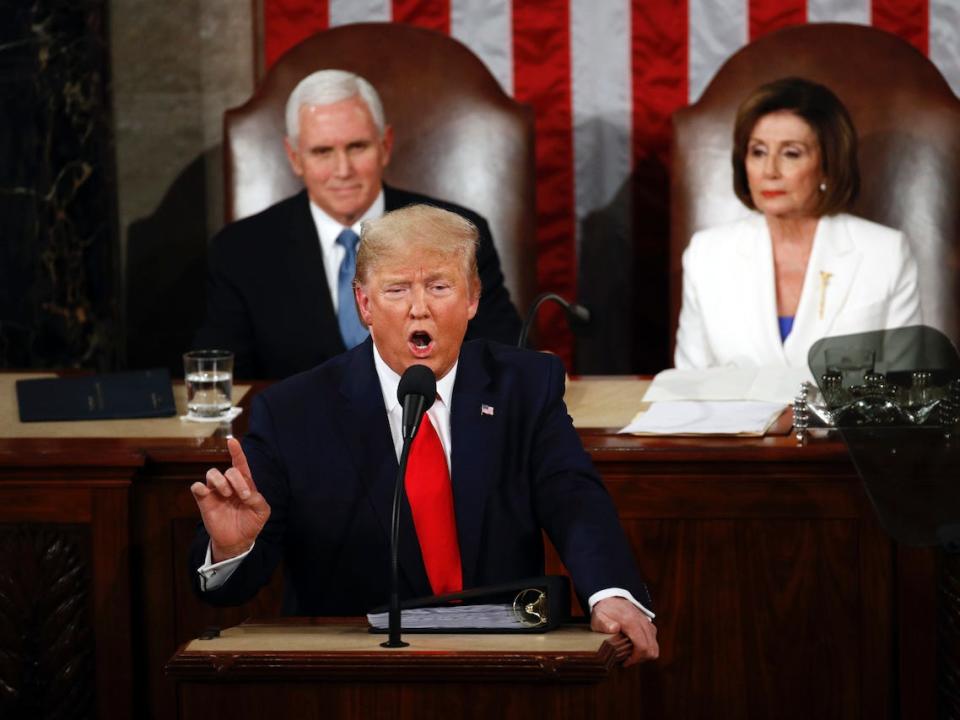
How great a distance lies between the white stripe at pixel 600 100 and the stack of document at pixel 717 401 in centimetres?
146

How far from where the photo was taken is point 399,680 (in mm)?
2004

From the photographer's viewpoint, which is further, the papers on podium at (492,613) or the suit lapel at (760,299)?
the suit lapel at (760,299)

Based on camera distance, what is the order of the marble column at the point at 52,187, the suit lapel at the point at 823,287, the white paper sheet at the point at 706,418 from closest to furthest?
the white paper sheet at the point at 706,418 → the suit lapel at the point at 823,287 → the marble column at the point at 52,187

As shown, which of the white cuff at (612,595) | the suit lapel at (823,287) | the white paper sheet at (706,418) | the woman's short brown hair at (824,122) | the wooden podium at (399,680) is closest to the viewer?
the wooden podium at (399,680)

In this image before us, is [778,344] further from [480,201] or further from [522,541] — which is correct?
[522,541]

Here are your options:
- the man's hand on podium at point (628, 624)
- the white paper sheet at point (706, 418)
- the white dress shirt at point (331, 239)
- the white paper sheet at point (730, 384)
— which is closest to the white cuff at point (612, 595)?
the man's hand on podium at point (628, 624)

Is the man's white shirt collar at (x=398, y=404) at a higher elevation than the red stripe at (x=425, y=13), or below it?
below

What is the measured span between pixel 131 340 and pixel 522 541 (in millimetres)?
→ 3079

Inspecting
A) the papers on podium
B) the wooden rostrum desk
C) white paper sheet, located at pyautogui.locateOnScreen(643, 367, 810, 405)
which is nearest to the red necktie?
the papers on podium

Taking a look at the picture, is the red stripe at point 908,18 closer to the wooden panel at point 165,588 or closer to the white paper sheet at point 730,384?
the white paper sheet at point 730,384

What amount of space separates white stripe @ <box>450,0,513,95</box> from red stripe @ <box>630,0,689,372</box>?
387mm

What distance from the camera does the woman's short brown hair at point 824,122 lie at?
428cm

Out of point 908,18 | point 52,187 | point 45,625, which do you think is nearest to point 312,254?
point 52,187

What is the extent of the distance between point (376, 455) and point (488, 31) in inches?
114
